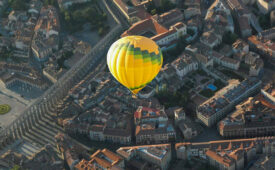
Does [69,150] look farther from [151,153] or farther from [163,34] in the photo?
[163,34]

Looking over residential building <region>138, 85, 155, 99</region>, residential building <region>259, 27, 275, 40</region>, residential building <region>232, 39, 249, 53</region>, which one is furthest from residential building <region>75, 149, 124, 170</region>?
residential building <region>259, 27, 275, 40</region>

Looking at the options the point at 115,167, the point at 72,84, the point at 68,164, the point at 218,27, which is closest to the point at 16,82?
the point at 72,84

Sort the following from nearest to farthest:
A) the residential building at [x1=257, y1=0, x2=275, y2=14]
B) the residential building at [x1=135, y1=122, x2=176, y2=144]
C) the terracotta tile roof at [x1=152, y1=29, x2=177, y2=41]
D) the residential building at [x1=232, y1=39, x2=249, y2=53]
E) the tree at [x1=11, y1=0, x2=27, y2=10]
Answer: the residential building at [x1=135, y1=122, x2=176, y2=144] → the residential building at [x1=232, y1=39, x2=249, y2=53] → the terracotta tile roof at [x1=152, y1=29, x2=177, y2=41] → the residential building at [x1=257, y1=0, x2=275, y2=14] → the tree at [x1=11, y1=0, x2=27, y2=10]

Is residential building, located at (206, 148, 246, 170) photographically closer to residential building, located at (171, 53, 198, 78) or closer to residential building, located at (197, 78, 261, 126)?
residential building, located at (197, 78, 261, 126)

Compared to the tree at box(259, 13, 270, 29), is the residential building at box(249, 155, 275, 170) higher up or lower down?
lower down

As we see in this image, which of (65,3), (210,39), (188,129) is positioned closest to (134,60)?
(188,129)

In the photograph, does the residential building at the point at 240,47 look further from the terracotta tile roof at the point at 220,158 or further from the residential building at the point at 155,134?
the terracotta tile roof at the point at 220,158
